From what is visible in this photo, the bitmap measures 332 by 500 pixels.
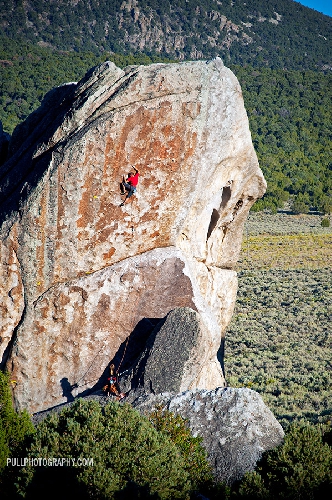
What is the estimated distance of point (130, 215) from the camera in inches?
523

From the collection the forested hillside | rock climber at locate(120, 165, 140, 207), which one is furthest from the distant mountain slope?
rock climber at locate(120, 165, 140, 207)

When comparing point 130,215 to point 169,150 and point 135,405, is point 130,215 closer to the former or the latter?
point 169,150

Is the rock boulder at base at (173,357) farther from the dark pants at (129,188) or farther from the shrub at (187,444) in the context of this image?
the dark pants at (129,188)

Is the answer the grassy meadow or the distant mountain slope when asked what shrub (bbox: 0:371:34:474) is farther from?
the distant mountain slope

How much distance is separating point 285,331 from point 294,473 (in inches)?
711

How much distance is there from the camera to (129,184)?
1286 cm

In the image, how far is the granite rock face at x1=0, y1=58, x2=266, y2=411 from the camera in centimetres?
1253

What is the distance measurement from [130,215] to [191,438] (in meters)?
5.32

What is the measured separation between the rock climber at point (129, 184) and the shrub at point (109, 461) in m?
5.26

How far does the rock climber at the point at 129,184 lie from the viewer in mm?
12719

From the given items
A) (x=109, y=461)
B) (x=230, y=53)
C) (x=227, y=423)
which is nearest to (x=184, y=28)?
(x=230, y=53)

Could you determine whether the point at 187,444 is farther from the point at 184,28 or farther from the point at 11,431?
the point at 184,28

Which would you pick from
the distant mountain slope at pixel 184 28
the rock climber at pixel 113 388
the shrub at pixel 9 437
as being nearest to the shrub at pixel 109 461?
the shrub at pixel 9 437

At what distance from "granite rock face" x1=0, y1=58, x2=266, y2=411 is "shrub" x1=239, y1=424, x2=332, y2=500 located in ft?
12.2
